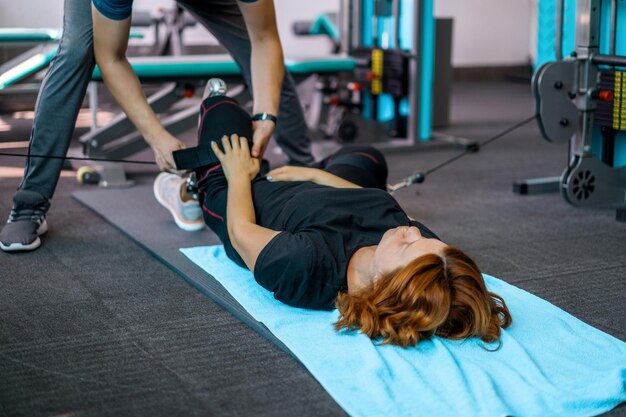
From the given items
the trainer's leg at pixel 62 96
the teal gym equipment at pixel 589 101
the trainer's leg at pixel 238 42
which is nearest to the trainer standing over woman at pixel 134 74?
the trainer's leg at pixel 62 96

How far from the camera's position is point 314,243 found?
1.75 m

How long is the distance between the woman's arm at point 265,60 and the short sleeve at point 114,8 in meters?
0.32

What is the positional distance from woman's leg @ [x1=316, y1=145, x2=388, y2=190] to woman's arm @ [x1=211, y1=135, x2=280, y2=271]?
1.06 ft

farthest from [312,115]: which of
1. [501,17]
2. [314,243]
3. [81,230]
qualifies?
[501,17]

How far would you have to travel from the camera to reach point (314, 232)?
1.81m

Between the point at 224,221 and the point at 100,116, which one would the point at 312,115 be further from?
the point at 224,221

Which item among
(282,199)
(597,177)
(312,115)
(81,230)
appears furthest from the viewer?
(312,115)

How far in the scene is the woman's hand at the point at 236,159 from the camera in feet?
6.88

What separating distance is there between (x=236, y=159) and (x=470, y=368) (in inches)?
33.7

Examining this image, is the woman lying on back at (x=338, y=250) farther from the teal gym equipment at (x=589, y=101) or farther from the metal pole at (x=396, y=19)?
the metal pole at (x=396, y=19)

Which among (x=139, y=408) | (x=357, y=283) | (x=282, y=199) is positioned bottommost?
(x=139, y=408)

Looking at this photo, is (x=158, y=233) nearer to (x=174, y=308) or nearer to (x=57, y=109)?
(x=57, y=109)

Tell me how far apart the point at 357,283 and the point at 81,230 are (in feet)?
4.13

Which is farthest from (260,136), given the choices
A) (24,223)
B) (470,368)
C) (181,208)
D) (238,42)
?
(470,368)
